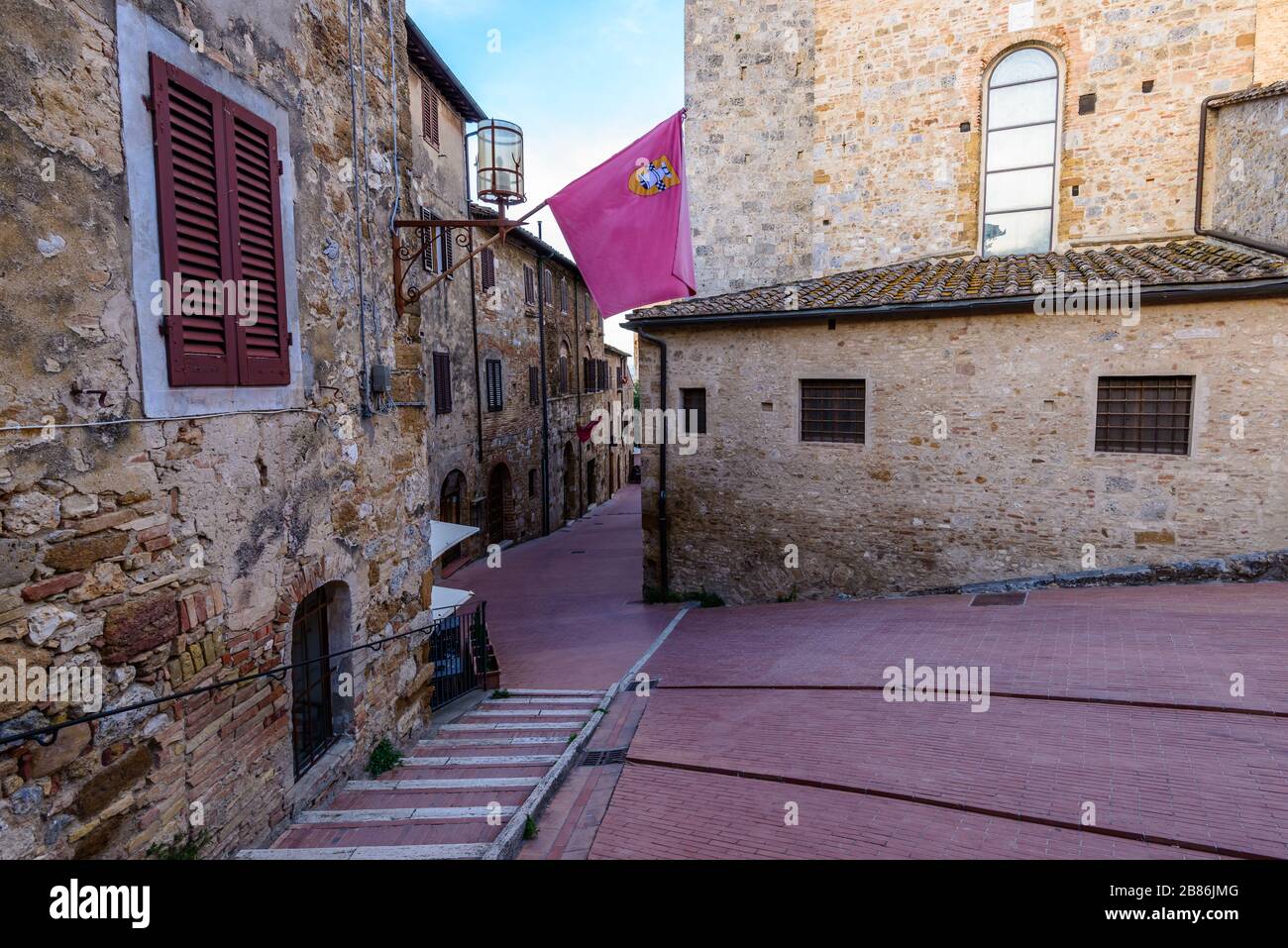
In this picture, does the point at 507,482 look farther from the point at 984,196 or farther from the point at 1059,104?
the point at 1059,104

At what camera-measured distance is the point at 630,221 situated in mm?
6117

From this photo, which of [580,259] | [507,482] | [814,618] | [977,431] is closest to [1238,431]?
[977,431]

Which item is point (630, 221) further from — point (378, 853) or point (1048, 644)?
point (1048, 644)

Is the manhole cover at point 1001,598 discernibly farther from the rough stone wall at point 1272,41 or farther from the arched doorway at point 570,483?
the arched doorway at point 570,483

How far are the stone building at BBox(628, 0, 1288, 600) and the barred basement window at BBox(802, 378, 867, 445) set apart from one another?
37 millimetres

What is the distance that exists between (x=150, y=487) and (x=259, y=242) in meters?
1.60

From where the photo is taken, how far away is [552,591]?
15719mm

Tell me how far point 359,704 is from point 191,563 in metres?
2.17

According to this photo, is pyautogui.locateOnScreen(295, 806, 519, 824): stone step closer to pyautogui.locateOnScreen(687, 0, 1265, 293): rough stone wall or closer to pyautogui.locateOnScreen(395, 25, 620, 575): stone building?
pyautogui.locateOnScreen(395, 25, 620, 575): stone building

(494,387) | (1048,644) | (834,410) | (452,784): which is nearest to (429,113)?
(494,387)

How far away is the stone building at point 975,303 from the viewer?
32.3ft

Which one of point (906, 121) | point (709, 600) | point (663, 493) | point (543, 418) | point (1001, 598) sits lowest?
point (709, 600)

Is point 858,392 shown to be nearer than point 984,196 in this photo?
Yes

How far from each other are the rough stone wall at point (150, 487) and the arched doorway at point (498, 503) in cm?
1462
